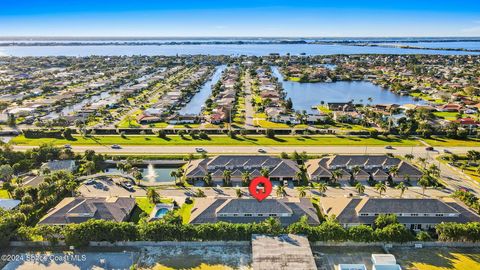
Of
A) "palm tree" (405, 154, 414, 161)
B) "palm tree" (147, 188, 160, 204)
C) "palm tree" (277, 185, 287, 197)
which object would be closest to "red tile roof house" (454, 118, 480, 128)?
"palm tree" (405, 154, 414, 161)

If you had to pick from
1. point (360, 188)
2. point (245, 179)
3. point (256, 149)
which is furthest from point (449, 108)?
point (245, 179)

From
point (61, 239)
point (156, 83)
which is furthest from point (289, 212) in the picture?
point (156, 83)

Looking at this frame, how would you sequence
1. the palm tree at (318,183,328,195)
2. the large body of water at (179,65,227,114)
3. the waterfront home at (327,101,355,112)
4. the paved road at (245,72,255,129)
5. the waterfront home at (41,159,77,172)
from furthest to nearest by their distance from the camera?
the large body of water at (179,65,227,114) → the waterfront home at (327,101,355,112) → the paved road at (245,72,255,129) → the waterfront home at (41,159,77,172) → the palm tree at (318,183,328,195)

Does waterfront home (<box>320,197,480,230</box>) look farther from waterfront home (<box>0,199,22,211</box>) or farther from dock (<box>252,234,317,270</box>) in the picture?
waterfront home (<box>0,199,22,211</box>)

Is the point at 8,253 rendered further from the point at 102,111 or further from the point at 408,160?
the point at 102,111

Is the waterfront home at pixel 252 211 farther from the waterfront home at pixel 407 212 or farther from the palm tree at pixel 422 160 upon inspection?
the palm tree at pixel 422 160

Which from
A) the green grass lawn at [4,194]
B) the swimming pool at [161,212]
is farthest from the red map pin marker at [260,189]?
the green grass lawn at [4,194]
